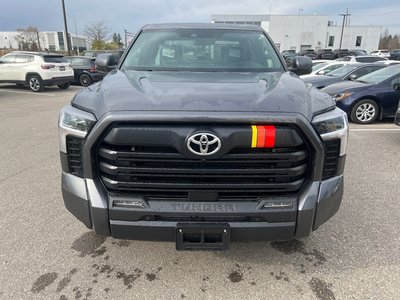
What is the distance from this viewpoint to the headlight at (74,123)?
83.7 inches

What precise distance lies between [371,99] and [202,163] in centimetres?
754

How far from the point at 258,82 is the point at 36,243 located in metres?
2.34

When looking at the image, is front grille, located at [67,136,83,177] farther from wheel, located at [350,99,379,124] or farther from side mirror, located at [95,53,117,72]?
wheel, located at [350,99,379,124]

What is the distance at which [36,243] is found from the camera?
116 inches

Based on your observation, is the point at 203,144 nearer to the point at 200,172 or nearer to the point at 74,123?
the point at 200,172

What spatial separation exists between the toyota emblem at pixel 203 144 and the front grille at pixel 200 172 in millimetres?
78

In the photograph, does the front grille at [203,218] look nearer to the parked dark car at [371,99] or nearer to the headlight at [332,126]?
the headlight at [332,126]

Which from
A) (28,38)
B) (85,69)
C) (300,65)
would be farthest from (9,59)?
(28,38)

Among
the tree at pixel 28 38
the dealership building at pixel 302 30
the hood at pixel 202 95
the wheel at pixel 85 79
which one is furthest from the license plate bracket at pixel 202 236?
the dealership building at pixel 302 30

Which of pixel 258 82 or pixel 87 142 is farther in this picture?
pixel 258 82

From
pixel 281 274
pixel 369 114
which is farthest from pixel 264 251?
pixel 369 114

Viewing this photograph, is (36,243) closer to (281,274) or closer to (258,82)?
(281,274)

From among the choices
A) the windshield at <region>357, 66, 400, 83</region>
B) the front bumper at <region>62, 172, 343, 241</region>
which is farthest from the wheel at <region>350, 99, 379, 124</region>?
the front bumper at <region>62, 172, 343, 241</region>

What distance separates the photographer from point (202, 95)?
221 cm
